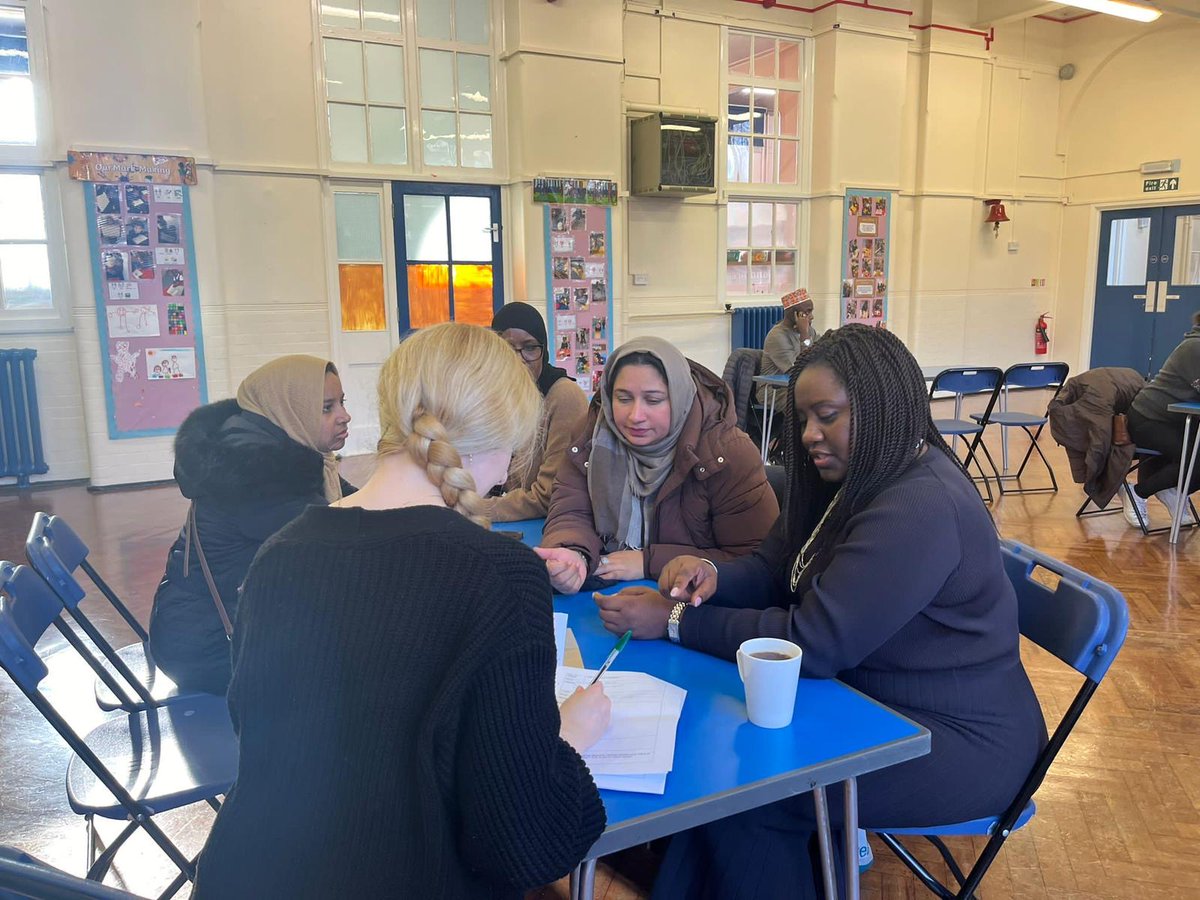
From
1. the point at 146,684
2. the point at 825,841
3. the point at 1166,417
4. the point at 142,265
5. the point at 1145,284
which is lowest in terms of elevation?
the point at 146,684

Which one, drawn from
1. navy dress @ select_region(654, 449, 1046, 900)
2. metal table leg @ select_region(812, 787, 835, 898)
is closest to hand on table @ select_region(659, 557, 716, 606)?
navy dress @ select_region(654, 449, 1046, 900)

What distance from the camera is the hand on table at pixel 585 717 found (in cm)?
116

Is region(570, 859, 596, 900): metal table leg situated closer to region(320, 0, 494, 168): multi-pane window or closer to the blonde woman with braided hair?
the blonde woman with braided hair

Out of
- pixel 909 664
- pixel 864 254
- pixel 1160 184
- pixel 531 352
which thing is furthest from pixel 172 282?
pixel 1160 184

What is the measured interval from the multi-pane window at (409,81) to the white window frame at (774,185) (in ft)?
8.09

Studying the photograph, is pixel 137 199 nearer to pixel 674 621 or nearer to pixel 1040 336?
pixel 674 621

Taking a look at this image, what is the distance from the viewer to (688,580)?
5.72 feet

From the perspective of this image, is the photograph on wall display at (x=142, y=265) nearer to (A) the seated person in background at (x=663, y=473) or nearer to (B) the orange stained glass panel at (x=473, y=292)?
(B) the orange stained glass panel at (x=473, y=292)

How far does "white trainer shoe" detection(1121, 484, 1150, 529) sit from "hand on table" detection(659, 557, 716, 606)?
14.1 ft

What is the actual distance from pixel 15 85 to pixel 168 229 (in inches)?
55.4

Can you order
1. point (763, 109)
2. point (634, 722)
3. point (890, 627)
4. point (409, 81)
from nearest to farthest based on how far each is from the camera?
point (634, 722) → point (890, 627) → point (409, 81) → point (763, 109)

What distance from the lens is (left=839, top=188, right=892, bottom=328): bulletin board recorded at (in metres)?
9.45

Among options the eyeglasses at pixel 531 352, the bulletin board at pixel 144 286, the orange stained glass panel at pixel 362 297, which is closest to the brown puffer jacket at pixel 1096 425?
the eyeglasses at pixel 531 352

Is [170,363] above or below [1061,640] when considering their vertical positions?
above
